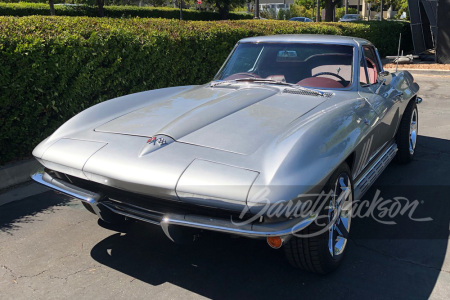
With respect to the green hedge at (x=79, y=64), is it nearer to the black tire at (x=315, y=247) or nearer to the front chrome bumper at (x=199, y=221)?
the front chrome bumper at (x=199, y=221)

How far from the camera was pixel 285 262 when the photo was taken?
3258mm

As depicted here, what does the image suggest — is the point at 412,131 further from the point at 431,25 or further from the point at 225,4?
the point at 225,4

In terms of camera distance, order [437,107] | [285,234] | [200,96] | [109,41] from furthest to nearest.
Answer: [437,107], [109,41], [200,96], [285,234]

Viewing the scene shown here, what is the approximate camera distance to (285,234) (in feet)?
8.01

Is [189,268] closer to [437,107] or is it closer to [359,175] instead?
[359,175]

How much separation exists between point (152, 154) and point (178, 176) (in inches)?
11.9

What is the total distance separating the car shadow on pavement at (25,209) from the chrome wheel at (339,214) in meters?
2.60

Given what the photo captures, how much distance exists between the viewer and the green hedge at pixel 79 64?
16.1 feet

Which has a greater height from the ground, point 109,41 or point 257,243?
point 109,41

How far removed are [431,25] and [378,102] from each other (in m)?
13.9

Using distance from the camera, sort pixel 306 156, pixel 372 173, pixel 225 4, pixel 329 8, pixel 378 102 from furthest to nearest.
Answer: pixel 225 4 → pixel 329 8 → pixel 378 102 → pixel 372 173 → pixel 306 156

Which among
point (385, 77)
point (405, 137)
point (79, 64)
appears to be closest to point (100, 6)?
point (79, 64)

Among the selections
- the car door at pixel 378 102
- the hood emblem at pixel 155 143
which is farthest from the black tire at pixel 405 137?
the hood emblem at pixel 155 143

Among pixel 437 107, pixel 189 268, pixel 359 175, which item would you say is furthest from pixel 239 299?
pixel 437 107
